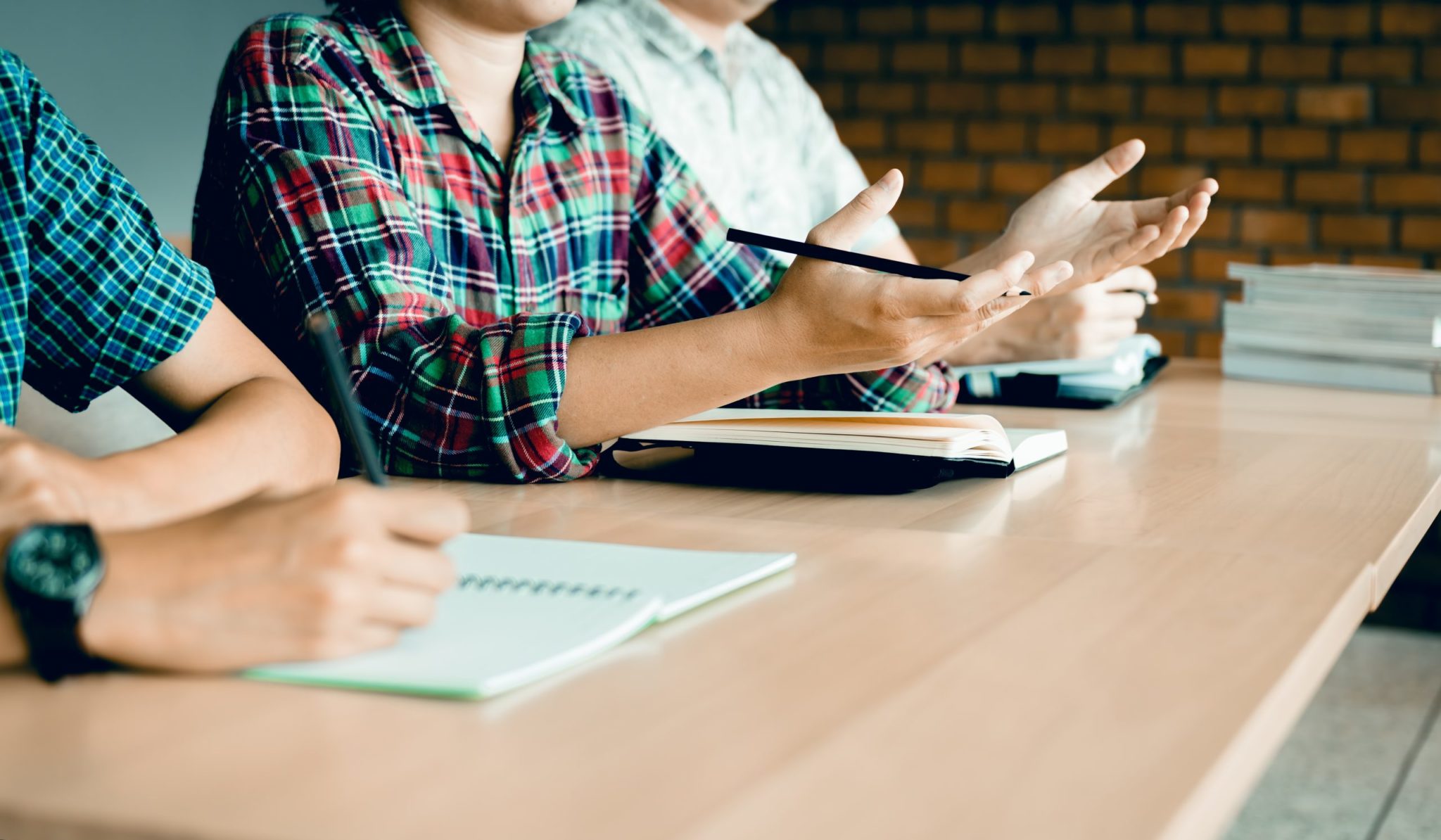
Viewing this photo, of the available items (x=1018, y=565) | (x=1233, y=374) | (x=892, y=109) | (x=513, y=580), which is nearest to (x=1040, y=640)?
(x=1018, y=565)

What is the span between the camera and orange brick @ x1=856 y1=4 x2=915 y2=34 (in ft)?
10.9

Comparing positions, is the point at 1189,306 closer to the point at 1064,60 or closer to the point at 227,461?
the point at 1064,60

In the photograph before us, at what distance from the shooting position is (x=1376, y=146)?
2990mm

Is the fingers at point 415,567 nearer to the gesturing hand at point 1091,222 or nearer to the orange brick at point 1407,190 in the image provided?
the gesturing hand at point 1091,222

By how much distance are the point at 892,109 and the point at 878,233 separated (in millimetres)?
1378

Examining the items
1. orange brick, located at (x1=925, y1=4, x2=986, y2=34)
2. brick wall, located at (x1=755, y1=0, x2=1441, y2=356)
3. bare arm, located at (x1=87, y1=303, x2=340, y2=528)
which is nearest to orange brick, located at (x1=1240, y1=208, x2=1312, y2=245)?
brick wall, located at (x1=755, y1=0, x2=1441, y2=356)

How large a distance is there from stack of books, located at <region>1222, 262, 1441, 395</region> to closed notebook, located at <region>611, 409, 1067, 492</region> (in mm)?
922

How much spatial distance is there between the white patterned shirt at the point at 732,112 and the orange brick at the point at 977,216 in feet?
3.66

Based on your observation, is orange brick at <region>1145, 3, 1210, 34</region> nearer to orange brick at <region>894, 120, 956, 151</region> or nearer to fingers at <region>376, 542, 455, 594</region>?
orange brick at <region>894, 120, 956, 151</region>

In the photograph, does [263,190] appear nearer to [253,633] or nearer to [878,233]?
[253,633]

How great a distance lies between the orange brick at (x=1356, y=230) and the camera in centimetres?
302

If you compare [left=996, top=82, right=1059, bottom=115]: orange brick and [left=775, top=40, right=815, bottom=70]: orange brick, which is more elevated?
[left=775, top=40, right=815, bottom=70]: orange brick

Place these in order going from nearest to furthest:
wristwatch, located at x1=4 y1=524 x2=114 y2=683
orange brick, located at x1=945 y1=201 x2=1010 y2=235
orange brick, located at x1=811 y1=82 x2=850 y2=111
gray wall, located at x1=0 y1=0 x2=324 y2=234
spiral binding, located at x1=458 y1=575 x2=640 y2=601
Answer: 1. wristwatch, located at x1=4 y1=524 x2=114 y2=683
2. spiral binding, located at x1=458 y1=575 x2=640 y2=601
3. gray wall, located at x1=0 y1=0 x2=324 y2=234
4. orange brick, located at x1=945 y1=201 x2=1010 y2=235
5. orange brick, located at x1=811 y1=82 x2=850 y2=111

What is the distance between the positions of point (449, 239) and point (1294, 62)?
2452mm
